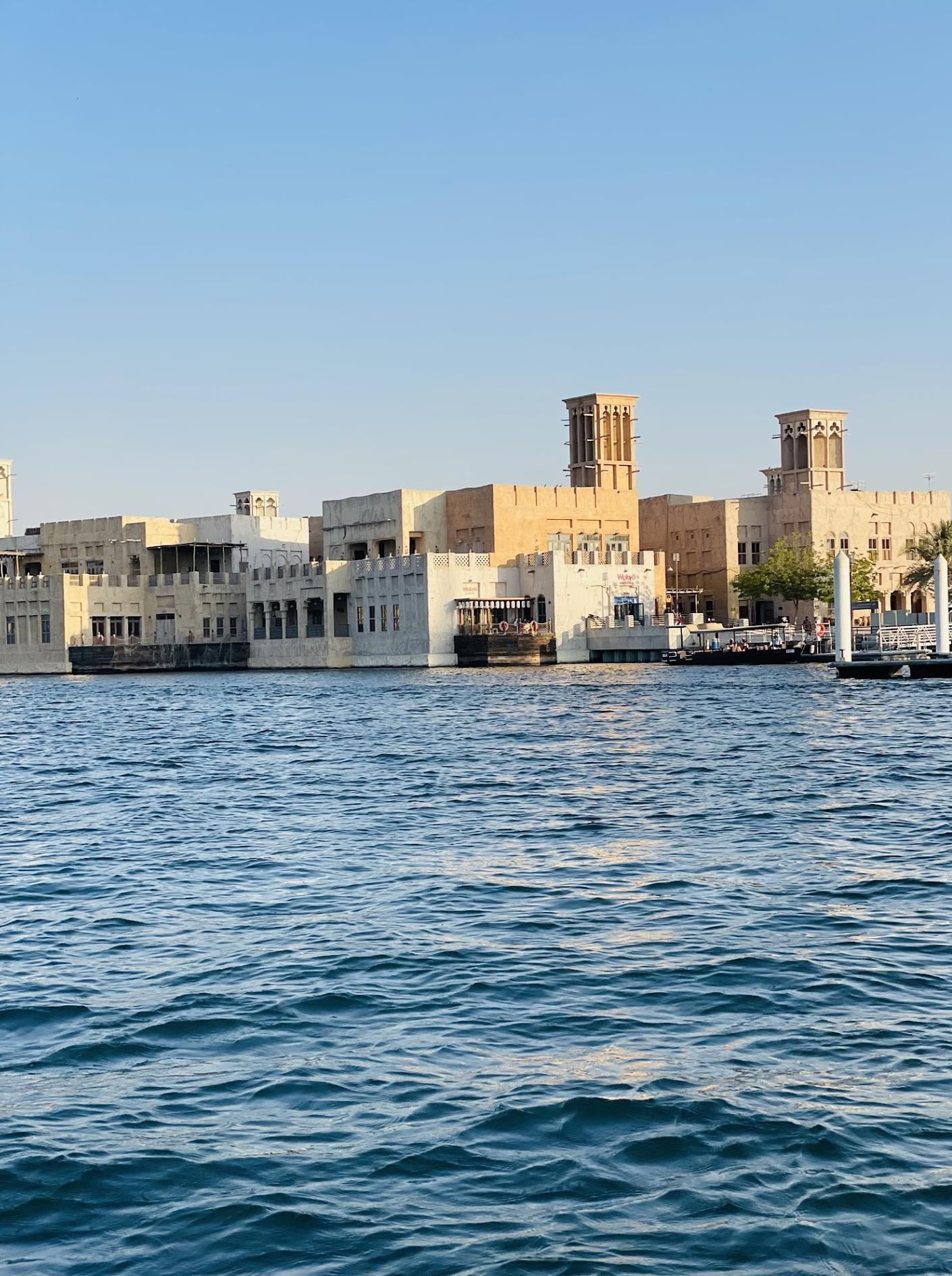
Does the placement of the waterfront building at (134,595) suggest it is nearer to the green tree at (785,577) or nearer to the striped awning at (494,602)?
the striped awning at (494,602)

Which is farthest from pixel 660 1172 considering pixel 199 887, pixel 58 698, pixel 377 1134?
pixel 58 698

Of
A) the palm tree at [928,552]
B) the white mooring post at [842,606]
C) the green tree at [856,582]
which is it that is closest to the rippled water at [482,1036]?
the white mooring post at [842,606]

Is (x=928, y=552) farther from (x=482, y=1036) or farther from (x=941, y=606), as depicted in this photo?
(x=482, y=1036)

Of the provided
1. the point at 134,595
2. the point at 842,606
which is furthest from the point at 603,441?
the point at 842,606

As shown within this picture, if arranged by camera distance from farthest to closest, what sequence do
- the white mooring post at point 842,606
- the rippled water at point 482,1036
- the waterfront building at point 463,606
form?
the waterfront building at point 463,606 → the white mooring post at point 842,606 → the rippled water at point 482,1036

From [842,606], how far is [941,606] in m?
4.46

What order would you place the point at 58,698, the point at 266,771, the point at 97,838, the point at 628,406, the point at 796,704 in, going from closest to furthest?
the point at 97,838 → the point at 266,771 → the point at 796,704 → the point at 58,698 → the point at 628,406

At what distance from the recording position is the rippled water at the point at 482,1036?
935 centimetres

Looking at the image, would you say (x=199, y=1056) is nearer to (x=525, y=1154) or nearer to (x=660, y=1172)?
(x=525, y=1154)

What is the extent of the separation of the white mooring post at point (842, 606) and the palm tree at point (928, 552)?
5489 centimetres

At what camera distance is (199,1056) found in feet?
41.8

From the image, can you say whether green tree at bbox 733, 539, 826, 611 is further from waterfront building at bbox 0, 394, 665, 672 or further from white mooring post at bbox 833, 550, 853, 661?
white mooring post at bbox 833, 550, 853, 661

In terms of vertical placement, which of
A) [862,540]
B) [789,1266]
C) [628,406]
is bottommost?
[789,1266]

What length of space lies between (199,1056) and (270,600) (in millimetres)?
113374
